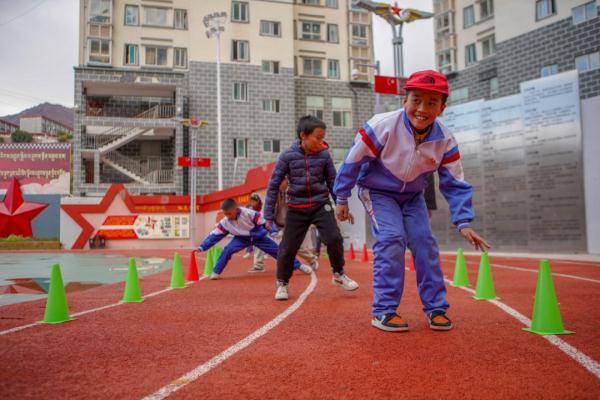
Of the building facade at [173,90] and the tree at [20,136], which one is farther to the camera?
the tree at [20,136]

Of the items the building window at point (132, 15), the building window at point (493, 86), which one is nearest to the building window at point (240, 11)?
the building window at point (132, 15)

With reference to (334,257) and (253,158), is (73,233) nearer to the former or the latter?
(253,158)

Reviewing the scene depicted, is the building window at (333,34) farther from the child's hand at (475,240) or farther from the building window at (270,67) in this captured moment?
Result: the child's hand at (475,240)

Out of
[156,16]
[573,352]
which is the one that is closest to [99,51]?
[156,16]

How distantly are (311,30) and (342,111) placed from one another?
20.0 feet

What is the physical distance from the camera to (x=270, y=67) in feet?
106

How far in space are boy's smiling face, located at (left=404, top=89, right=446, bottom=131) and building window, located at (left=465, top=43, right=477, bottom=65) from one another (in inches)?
1151

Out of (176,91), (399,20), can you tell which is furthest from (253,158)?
(399,20)

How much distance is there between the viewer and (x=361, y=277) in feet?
28.7

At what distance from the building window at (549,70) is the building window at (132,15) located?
77.0 feet

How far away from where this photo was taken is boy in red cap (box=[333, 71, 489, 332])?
3.94 meters

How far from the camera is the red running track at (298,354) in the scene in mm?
2561

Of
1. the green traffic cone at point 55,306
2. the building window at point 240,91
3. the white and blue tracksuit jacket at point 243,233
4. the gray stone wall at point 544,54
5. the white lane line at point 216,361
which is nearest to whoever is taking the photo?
the white lane line at point 216,361

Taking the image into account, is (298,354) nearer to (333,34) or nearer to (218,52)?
(218,52)
